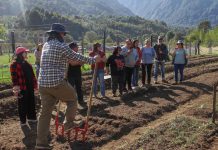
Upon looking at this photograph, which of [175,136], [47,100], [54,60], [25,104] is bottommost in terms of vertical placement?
[175,136]

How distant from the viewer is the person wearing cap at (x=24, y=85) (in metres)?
9.12

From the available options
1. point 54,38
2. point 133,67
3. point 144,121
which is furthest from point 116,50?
point 54,38

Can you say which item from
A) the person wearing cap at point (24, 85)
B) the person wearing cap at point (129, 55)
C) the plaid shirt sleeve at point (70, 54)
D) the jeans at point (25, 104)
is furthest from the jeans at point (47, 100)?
the person wearing cap at point (129, 55)

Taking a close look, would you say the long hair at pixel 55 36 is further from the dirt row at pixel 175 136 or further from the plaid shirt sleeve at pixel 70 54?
the dirt row at pixel 175 136

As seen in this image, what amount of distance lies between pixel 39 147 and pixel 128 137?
2.15 meters

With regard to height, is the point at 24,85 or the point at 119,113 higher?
the point at 24,85

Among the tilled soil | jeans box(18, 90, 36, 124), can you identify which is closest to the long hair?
the tilled soil

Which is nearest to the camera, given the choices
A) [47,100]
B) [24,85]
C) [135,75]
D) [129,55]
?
[47,100]

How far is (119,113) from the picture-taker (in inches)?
408

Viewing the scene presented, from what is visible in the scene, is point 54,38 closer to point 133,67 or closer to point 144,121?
point 144,121

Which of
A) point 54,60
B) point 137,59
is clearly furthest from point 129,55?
point 54,60

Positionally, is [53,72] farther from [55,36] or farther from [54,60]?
[55,36]

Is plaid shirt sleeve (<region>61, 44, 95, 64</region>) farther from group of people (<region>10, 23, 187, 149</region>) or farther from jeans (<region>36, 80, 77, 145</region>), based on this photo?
jeans (<region>36, 80, 77, 145</region>)

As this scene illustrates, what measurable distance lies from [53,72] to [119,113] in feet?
12.3
